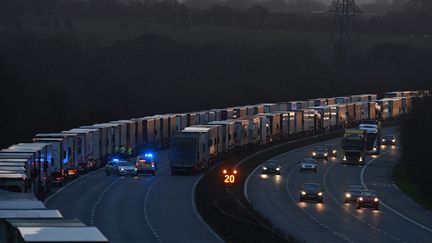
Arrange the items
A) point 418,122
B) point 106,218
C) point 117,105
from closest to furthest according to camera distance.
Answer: point 106,218 < point 418,122 < point 117,105

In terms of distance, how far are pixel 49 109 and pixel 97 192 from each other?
45.5 m

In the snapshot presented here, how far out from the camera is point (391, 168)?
9225 centimetres

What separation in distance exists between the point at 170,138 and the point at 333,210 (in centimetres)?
2346

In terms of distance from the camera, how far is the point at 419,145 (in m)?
79.9

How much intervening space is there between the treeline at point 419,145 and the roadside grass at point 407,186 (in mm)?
246

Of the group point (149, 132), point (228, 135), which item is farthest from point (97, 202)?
point (149, 132)

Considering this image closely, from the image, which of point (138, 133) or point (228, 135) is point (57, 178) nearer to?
point (228, 135)

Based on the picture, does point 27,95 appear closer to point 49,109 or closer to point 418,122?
point 49,109

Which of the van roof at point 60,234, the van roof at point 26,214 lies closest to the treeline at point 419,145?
the van roof at point 26,214

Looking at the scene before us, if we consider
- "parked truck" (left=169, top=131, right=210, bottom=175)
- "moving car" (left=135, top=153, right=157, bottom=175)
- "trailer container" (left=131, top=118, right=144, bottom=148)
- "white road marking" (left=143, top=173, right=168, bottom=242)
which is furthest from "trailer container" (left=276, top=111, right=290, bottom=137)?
"white road marking" (left=143, top=173, right=168, bottom=242)

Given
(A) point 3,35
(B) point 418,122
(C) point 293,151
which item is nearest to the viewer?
(B) point 418,122

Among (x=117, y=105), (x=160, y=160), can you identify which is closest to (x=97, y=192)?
(x=160, y=160)

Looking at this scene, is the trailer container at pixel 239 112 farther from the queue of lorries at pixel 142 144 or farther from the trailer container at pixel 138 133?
the trailer container at pixel 138 133

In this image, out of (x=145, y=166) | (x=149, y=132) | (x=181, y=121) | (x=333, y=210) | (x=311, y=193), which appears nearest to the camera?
(x=333, y=210)
